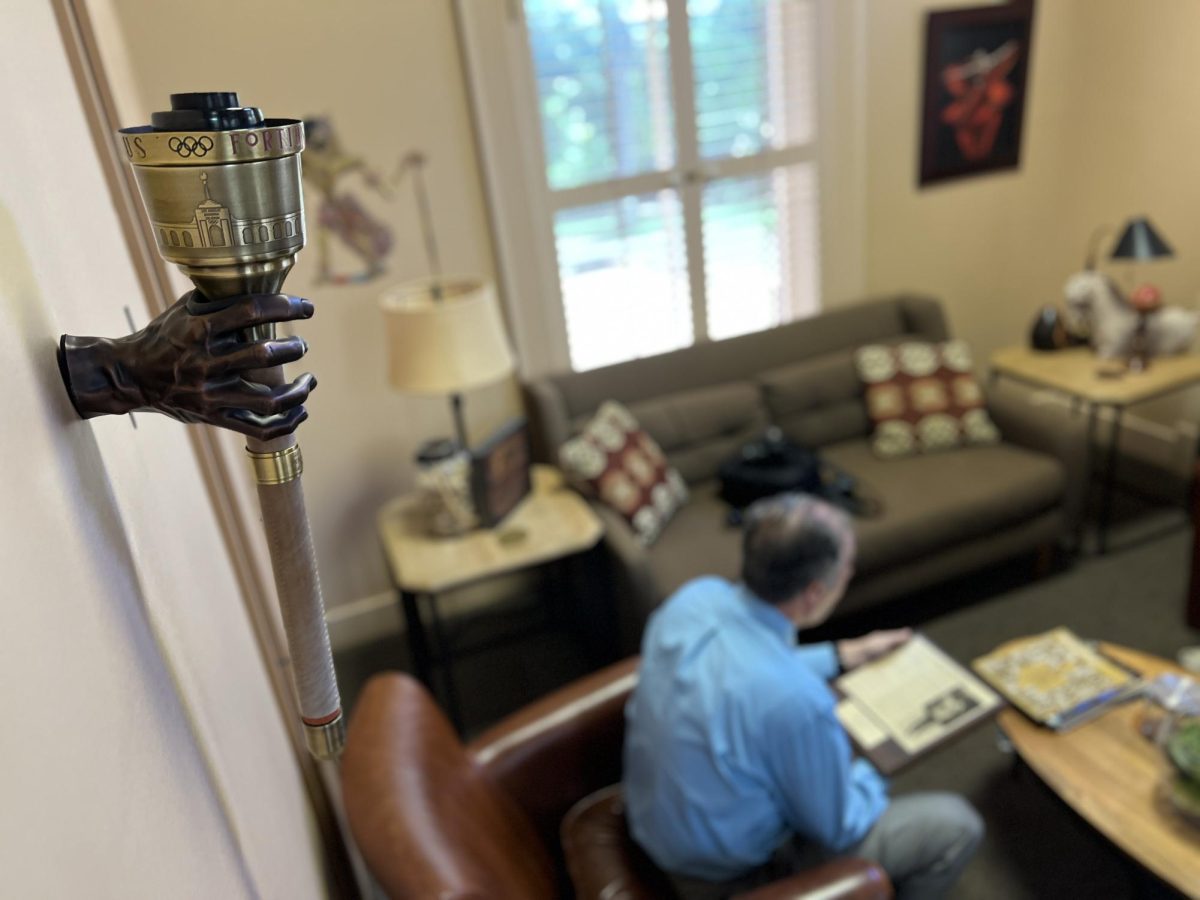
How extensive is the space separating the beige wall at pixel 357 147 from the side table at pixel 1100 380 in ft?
6.58

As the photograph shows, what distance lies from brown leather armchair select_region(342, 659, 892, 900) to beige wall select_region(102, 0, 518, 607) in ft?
4.55

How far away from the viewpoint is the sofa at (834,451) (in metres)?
2.57

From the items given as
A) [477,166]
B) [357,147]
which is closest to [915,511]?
[477,166]

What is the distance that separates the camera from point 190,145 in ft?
1.11

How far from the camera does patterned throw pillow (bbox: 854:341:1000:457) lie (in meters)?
3.04

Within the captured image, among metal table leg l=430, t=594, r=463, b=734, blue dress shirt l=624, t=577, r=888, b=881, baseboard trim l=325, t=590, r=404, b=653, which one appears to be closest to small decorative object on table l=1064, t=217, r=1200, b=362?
blue dress shirt l=624, t=577, r=888, b=881

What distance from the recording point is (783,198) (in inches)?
129

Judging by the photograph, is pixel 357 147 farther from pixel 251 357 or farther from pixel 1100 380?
pixel 1100 380

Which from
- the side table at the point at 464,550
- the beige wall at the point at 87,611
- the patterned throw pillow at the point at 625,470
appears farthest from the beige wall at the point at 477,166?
the beige wall at the point at 87,611

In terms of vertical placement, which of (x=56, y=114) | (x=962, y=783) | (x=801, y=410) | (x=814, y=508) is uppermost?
(x=56, y=114)

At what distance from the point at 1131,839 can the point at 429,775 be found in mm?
1266

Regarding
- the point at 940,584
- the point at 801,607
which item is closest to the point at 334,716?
the point at 801,607

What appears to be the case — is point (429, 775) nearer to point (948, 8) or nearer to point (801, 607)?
point (801, 607)

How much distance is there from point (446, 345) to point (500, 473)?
428mm
